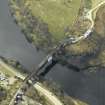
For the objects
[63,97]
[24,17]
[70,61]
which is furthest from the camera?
[24,17]

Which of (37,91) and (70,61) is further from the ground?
(70,61)

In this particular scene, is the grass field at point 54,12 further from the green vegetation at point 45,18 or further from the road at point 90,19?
the road at point 90,19

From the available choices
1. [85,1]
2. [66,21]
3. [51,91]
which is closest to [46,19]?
[66,21]

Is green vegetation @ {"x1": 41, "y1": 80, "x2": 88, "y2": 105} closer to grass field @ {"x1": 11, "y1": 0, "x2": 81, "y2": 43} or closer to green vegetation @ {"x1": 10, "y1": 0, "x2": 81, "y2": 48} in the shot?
green vegetation @ {"x1": 10, "y1": 0, "x2": 81, "y2": 48}

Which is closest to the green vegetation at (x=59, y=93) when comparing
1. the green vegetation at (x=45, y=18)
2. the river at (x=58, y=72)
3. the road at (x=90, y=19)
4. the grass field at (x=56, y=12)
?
the river at (x=58, y=72)

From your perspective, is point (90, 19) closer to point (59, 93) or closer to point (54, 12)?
point (54, 12)

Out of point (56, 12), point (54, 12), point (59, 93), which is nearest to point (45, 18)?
point (54, 12)

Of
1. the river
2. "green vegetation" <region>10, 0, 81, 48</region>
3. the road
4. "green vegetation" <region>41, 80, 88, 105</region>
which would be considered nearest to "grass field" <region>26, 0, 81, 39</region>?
"green vegetation" <region>10, 0, 81, 48</region>

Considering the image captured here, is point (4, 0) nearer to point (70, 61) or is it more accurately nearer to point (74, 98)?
point (70, 61)
